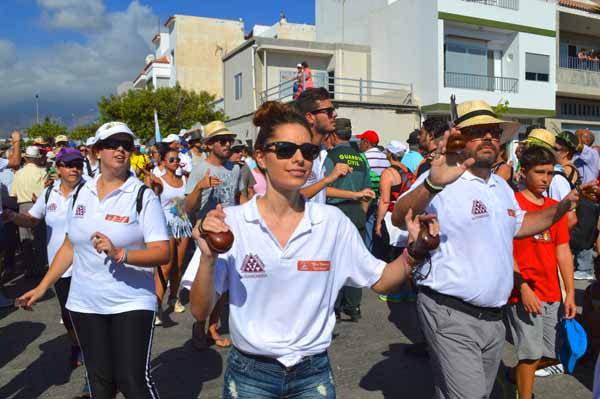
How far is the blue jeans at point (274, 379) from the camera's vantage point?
2.25 m

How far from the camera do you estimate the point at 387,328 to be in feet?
20.6

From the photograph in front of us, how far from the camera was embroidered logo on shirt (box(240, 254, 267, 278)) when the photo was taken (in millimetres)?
2254

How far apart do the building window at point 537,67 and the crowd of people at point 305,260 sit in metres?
24.5

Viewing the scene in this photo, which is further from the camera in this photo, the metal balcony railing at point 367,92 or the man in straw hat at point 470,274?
the metal balcony railing at point 367,92

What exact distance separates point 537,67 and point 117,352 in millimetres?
29157

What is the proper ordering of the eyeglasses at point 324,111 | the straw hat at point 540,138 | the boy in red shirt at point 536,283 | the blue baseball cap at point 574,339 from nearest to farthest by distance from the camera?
the boy in red shirt at point 536,283 < the eyeglasses at point 324,111 < the blue baseball cap at point 574,339 < the straw hat at point 540,138

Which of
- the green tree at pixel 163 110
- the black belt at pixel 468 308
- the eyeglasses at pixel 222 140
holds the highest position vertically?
the green tree at pixel 163 110

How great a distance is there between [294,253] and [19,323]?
586 centimetres

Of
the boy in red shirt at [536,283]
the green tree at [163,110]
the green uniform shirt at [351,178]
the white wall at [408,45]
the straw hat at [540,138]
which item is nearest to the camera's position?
the boy in red shirt at [536,283]

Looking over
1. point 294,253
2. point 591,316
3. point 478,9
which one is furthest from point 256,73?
point 294,253

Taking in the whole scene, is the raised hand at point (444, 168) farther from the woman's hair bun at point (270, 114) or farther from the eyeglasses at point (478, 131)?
the woman's hair bun at point (270, 114)

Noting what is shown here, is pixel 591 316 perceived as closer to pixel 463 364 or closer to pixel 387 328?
pixel 387 328

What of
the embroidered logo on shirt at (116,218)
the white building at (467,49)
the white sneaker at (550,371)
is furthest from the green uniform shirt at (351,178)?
the white building at (467,49)

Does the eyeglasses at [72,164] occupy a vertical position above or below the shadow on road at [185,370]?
above
